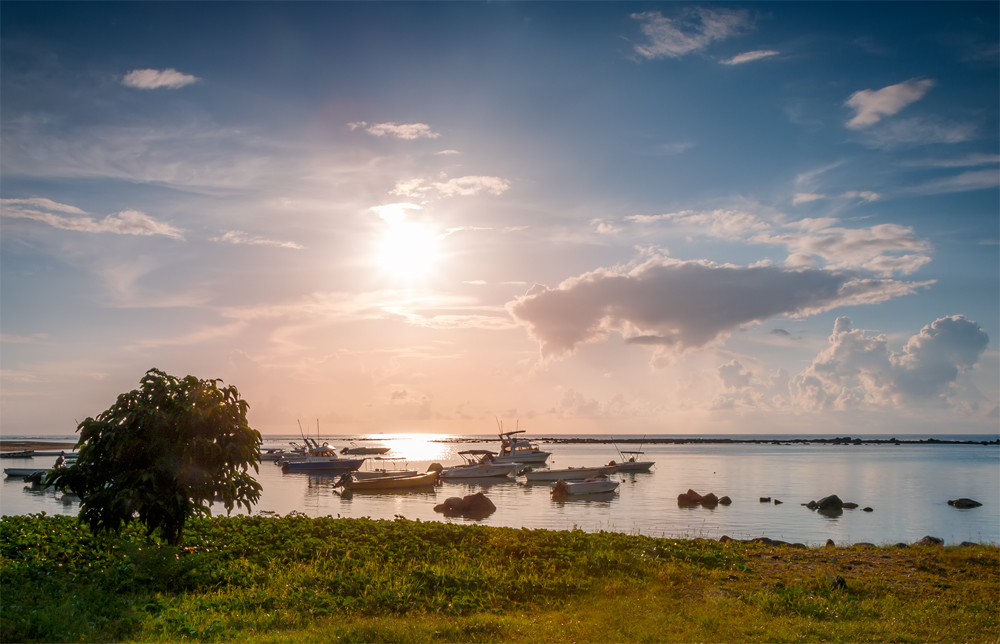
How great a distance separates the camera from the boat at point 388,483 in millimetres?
55875

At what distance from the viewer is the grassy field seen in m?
9.57

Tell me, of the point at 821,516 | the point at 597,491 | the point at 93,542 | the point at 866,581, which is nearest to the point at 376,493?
the point at 597,491

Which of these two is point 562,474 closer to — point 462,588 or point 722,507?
point 722,507

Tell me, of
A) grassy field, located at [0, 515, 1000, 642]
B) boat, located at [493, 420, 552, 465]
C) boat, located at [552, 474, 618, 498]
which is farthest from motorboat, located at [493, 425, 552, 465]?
grassy field, located at [0, 515, 1000, 642]

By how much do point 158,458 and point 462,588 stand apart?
6.58m

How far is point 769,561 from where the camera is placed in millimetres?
15438

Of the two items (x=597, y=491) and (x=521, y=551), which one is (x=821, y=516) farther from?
(x=521, y=551)

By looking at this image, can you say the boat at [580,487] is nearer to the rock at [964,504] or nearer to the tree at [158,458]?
the rock at [964,504]

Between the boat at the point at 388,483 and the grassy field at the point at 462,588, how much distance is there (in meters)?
40.0

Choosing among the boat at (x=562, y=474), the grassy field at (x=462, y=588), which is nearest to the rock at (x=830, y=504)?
the grassy field at (x=462, y=588)

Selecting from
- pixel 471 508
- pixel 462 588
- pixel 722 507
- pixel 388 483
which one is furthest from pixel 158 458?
pixel 388 483

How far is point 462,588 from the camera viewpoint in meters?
12.0

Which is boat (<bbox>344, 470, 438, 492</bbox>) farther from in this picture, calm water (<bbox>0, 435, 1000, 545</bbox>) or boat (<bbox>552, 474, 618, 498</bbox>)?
boat (<bbox>552, 474, 618, 498</bbox>)

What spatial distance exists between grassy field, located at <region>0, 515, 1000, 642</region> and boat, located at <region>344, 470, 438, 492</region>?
39997 millimetres
